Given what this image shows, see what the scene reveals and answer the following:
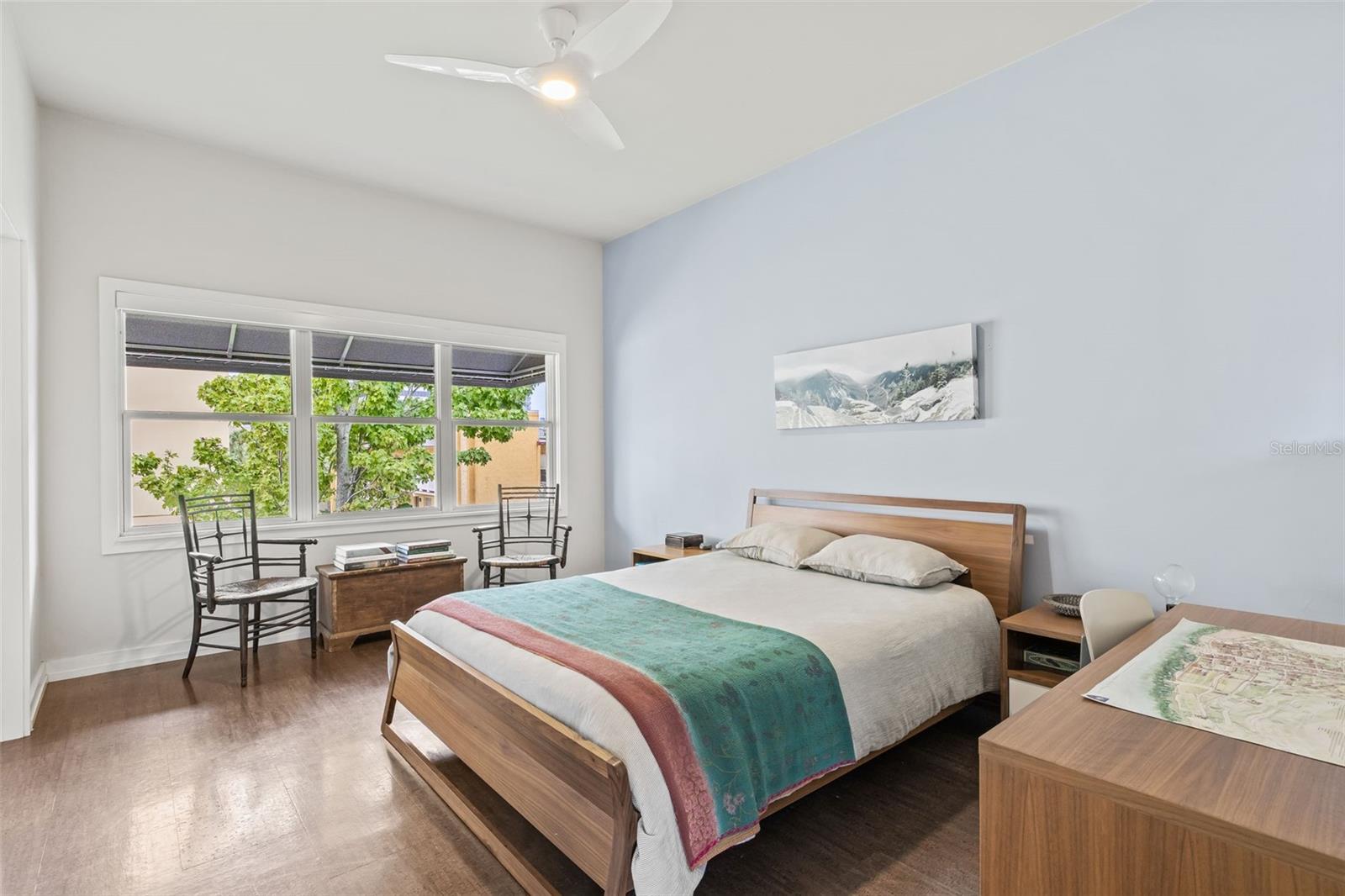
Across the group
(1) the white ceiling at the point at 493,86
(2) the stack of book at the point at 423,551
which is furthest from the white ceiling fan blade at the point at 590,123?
(2) the stack of book at the point at 423,551

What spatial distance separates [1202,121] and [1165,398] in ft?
3.44

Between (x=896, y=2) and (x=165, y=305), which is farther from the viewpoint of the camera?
(x=165, y=305)

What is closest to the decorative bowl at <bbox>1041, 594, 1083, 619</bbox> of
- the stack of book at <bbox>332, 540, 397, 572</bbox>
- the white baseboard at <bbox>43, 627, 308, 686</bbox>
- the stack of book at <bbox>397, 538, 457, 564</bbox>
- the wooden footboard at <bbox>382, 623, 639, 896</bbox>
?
the wooden footboard at <bbox>382, 623, 639, 896</bbox>

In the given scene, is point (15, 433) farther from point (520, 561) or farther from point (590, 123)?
point (590, 123)

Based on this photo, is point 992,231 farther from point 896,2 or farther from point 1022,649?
point 1022,649

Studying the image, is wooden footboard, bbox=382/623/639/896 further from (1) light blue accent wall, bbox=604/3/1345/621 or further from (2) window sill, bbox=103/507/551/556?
(1) light blue accent wall, bbox=604/3/1345/621

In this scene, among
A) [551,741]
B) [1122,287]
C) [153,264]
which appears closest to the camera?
[551,741]

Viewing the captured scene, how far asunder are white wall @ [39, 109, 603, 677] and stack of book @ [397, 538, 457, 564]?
371 millimetres

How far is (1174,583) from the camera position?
2369 mm

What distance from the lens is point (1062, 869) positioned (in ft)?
3.59

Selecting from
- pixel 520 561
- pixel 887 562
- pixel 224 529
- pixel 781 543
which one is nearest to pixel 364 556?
pixel 224 529

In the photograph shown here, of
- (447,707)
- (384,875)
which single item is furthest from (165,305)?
(384,875)

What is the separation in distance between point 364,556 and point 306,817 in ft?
7.06

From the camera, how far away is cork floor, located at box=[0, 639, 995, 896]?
1929mm
